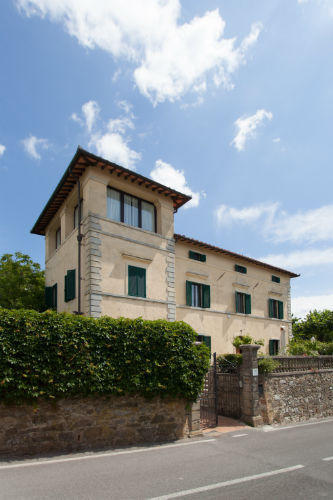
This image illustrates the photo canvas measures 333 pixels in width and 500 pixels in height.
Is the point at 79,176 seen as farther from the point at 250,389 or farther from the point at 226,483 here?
the point at 226,483

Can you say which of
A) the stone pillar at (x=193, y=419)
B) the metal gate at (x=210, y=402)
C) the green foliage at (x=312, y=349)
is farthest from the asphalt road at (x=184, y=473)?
the green foliage at (x=312, y=349)

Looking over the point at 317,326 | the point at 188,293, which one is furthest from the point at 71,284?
the point at 317,326

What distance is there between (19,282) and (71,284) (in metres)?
8.84

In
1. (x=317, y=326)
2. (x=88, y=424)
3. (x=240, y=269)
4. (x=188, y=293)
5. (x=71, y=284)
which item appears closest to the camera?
(x=88, y=424)

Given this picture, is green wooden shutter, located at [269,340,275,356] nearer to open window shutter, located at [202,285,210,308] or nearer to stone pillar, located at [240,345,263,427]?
open window shutter, located at [202,285,210,308]

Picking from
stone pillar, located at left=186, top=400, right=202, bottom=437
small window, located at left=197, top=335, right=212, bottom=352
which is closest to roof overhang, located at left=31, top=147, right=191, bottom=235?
small window, located at left=197, top=335, right=212, bottom=352

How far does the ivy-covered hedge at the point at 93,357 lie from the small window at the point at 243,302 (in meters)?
12.0

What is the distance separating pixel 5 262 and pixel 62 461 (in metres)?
18.2

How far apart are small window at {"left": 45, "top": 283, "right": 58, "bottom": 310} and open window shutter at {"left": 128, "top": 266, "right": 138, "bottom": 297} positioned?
4793 millimetres

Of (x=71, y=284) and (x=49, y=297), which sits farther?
(x=49, y=297)

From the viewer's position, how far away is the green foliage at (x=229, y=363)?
13.8m

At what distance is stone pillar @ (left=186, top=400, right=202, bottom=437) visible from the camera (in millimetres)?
10398

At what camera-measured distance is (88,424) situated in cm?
870

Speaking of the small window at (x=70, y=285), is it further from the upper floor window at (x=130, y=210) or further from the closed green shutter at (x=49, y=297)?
the upper floor window at (x=130, y=210)
